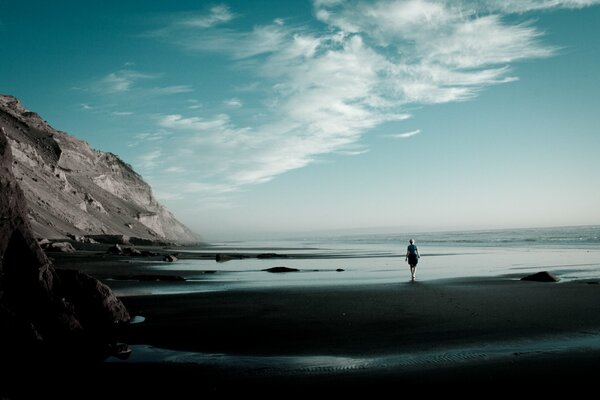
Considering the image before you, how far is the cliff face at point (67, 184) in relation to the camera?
62275 millimetres

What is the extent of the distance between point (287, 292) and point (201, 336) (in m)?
6.93

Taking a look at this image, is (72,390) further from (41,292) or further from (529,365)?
(529,365)

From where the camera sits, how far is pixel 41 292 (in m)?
8.76

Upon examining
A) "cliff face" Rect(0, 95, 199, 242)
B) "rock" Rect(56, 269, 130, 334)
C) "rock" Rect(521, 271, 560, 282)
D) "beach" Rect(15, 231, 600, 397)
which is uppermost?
"cliff face" Rect(0, 95, 199, 242)

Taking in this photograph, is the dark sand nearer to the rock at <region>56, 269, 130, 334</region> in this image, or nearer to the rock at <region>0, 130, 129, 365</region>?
the rock at <region>56, 269, 130, 334</region>

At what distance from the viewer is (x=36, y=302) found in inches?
341

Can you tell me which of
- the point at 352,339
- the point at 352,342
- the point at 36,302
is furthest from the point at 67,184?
the point at 352,342

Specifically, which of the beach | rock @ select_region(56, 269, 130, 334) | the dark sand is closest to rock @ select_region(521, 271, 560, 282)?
the beach

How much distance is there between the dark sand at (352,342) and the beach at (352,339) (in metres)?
0.02

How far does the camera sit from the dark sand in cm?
607

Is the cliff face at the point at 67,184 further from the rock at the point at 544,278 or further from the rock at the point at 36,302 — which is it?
the rock at the point at 544,278

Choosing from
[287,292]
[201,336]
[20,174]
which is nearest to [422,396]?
[201,336]

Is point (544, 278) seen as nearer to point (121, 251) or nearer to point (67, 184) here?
point (121, 251)

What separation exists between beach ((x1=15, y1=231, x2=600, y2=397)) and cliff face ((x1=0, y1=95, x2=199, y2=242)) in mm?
45542
